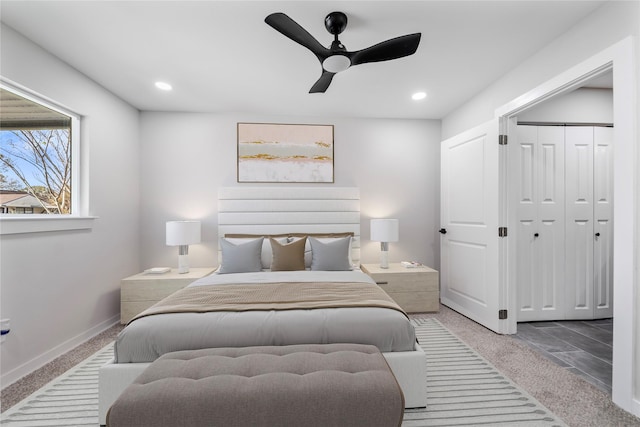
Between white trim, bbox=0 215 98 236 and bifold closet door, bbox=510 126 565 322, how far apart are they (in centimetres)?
430

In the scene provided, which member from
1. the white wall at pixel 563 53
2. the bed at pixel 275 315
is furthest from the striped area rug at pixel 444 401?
the white wall at pixel 563 53

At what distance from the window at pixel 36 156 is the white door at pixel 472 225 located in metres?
4.01

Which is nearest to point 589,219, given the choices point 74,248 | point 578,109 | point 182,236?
point 578,109

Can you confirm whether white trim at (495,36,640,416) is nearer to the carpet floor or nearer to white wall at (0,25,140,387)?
the carpet floor

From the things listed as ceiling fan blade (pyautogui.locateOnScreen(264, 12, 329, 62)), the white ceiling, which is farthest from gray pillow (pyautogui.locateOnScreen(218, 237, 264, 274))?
ceiling fan blade (pyautogui.locateOnScreen(264, 12, 329, 62))

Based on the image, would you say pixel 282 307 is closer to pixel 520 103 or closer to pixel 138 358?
pixel 138 358

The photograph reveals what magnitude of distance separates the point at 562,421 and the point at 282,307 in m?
1.70

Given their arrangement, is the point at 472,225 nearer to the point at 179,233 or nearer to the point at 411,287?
the point at 411,287

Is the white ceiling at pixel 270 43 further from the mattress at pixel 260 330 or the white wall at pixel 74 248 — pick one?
the mattress at pixel 260 330

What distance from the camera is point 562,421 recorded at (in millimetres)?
1652

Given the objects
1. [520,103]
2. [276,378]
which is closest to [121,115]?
[276,378]

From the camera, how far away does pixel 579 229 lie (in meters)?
3.18

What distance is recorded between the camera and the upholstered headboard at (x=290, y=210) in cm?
376

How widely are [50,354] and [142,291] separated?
844 mm
